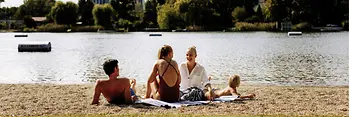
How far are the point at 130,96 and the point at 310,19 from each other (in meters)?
104

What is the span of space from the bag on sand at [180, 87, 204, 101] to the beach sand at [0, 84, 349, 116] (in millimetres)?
460

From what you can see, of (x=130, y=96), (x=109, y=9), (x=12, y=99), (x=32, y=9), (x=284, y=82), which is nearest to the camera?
(x=130, y=96)

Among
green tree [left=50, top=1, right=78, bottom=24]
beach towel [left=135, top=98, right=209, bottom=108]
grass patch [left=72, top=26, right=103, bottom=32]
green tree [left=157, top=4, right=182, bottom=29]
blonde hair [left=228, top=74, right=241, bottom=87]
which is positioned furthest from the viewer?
green tree [left=50, top=1, right=78, bottom=24]

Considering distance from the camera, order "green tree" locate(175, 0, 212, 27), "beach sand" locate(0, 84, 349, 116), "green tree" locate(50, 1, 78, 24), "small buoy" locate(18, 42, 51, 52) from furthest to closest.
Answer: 1. "green tree" locate(50, 1, 78, 24)
2. "green tree" locate(175, 0, 212, 27)
3. "small buoy" locate(18, 42, 51, 52)
4. "beach sand" locate(0, 84, 349, 116)

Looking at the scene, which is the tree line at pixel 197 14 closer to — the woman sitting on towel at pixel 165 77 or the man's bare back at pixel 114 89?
the woman sitting on towel at pixel 165 77

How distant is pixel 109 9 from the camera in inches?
4894

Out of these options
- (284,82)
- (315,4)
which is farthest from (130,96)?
(315,4)

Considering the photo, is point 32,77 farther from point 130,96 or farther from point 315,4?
point 315,4

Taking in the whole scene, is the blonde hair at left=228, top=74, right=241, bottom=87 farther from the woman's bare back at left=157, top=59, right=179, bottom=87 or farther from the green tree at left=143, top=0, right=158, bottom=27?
the green tree at left=143, top=0, right=158, bottom=27

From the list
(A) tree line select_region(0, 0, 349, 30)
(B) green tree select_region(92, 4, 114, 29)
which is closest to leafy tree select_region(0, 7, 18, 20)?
(A) tree line select_region(0, 0, 349, 30)

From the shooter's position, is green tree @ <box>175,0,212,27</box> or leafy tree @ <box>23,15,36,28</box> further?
leafy tree @ <box>23,15,36,28</box>

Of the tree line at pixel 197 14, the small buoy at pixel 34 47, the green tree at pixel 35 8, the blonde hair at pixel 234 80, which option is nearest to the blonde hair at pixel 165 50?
the blonde hair at pixel 234 80

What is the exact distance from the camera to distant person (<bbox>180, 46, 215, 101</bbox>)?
10969mm

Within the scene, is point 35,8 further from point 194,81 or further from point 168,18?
point 194,81
